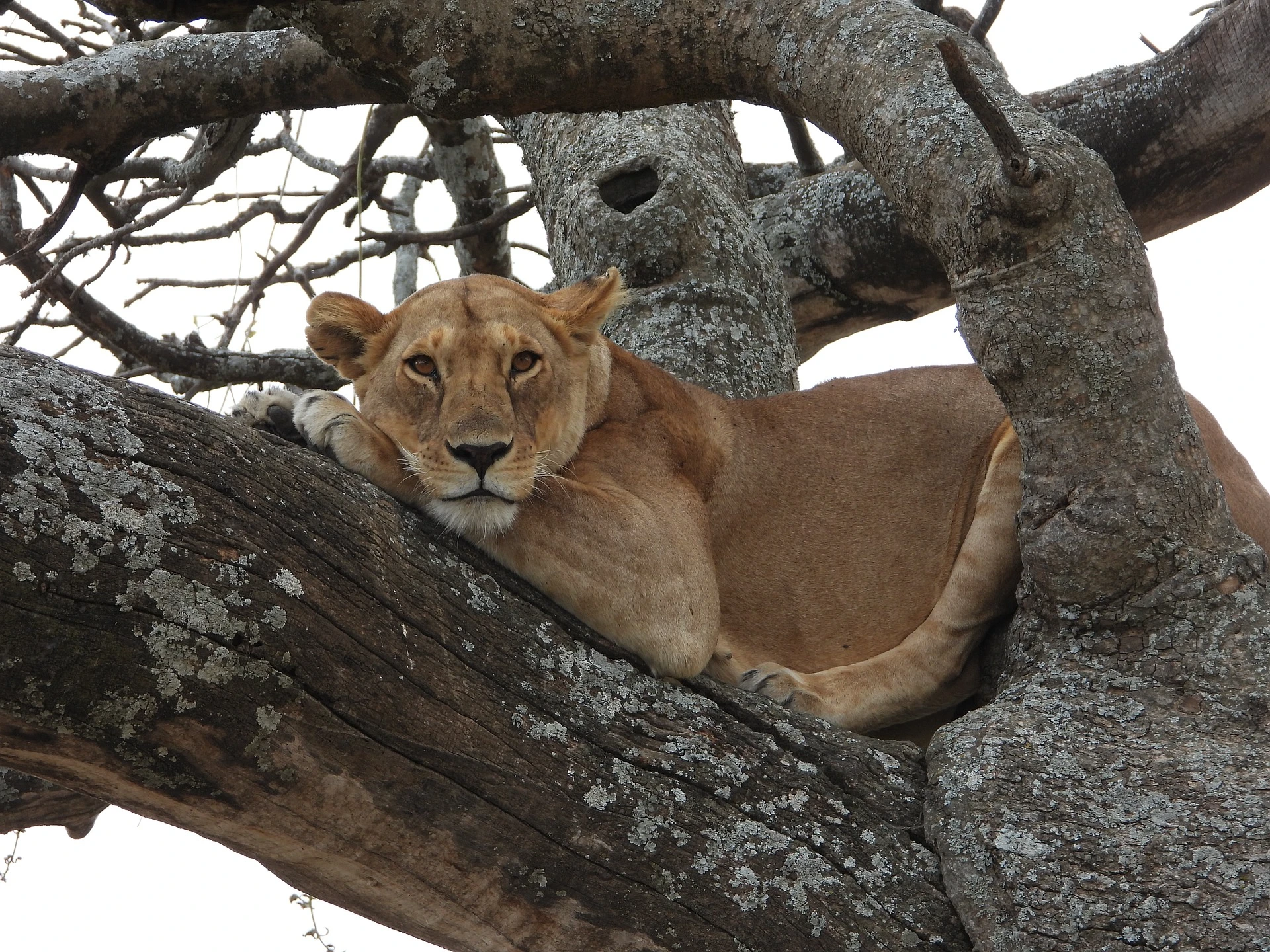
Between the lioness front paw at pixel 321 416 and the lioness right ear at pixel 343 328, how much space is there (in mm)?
589

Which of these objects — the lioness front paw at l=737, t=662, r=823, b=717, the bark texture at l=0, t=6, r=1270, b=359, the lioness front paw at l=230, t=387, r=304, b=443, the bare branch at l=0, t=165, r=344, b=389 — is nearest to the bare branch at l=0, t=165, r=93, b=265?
the bark texture at l=0, t=6, r=1270, b=359

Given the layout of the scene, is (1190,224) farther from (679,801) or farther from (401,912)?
(401,912)

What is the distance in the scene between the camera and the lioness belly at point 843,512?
4625 mm

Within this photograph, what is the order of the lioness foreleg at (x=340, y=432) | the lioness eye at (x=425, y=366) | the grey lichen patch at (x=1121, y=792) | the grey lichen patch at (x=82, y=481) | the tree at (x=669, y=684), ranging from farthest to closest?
1. the lioness eye at (x=425, y=366)
2. the lioness foreleg at (x=340, y=432)
3. the grey lichen patch at (x=1121, y=792)
4. the tree at (x=669, y=684)
5. the grey lichen patch at (x=82, y=481)

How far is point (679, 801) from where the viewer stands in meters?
3.03

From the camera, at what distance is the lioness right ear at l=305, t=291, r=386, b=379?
4.16m

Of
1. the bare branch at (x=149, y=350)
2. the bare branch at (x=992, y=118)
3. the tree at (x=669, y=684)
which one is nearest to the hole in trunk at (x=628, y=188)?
the bare branch at (x=149, y=350)

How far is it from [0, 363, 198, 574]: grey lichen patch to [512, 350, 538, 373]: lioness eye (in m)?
1.61

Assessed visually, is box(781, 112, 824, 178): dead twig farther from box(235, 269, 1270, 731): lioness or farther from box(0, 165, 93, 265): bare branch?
box(0, 165, 93, 265): bare branch

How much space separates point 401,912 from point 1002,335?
1999 millimetres

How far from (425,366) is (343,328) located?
17.0 inches

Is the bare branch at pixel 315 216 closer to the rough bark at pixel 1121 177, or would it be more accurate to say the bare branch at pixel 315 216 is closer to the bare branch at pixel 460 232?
the bare branch at pixel 460 232

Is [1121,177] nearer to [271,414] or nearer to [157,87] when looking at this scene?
[157,87]

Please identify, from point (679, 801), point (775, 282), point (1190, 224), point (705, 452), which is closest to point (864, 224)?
point (775, 282)
